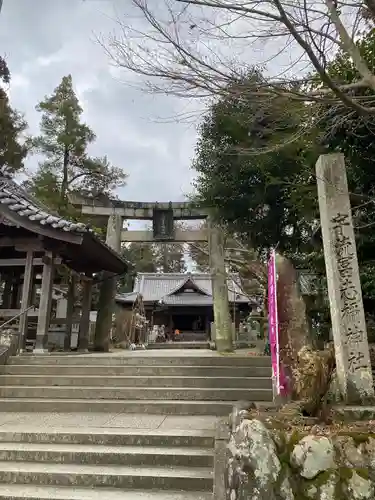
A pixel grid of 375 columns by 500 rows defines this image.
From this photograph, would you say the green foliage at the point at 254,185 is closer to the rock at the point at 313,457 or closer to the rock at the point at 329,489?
the rock at the point at 313,457

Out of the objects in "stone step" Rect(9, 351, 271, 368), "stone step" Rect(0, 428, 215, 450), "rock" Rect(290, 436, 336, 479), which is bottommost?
"stone step" Rect(0, 428, 215, 450)

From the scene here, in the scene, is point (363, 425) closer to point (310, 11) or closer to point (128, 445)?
point (128, 445)

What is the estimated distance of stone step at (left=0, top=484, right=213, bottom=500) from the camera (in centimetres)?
349

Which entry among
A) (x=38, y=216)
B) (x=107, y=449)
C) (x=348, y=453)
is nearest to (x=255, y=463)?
(x=348, y=453)

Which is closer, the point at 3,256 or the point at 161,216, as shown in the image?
the point at 3,256

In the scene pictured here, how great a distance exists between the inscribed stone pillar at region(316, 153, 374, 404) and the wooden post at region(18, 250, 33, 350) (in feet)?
20.0

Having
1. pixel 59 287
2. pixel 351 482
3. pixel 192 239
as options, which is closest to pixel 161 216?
pixel 192 239

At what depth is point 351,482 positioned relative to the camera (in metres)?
A: 2.77

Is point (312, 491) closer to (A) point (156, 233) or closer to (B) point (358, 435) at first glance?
(B) point (358, 435)

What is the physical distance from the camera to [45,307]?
8.36 metres

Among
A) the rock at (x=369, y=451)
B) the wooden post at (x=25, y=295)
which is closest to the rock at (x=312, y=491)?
the rock at (x=369, y=451)

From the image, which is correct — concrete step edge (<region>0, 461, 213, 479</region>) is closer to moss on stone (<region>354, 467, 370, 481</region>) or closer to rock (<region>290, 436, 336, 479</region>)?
rock (<region>290, 436, 336, 479</region>)

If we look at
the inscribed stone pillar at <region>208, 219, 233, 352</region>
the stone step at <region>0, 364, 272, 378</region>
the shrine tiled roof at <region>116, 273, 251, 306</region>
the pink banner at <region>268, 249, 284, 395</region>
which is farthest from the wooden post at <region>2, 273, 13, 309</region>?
the shrine tiled roof at <region>116, 273, 251, 306</region>

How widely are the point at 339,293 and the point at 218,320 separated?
728cm
